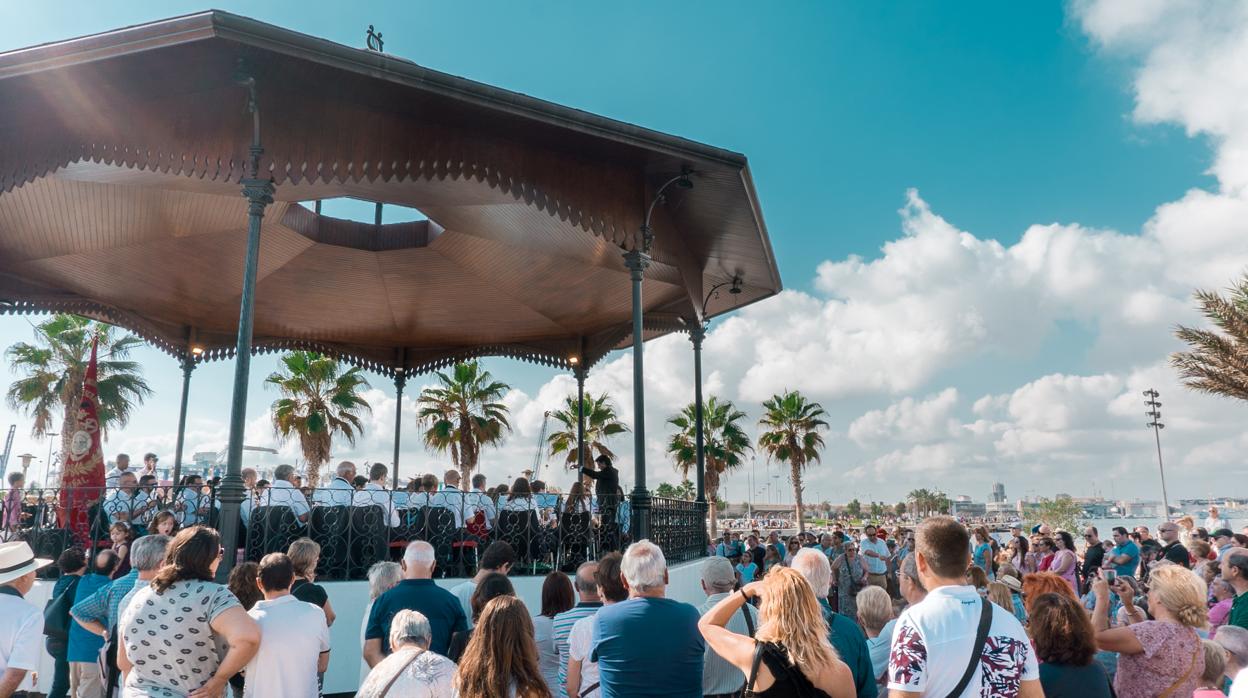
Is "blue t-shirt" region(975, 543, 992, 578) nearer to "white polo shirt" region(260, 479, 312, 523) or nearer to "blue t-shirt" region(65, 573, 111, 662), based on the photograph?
"white polo shirt" region(260, 479, 312, 523)

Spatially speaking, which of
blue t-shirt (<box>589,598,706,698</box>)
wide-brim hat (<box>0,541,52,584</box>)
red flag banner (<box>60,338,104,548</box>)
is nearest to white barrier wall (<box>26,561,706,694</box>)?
red flag banner (<box>60,338,104,548</box>)

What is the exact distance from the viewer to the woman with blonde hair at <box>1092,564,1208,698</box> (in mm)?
3932

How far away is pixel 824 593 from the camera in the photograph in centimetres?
371

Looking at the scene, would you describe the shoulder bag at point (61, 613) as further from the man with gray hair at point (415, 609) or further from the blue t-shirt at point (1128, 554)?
the blue t-shirt at point (1128, 554)

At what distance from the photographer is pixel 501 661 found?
286 centimetres

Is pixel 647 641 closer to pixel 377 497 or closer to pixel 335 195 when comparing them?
pixel 377 497

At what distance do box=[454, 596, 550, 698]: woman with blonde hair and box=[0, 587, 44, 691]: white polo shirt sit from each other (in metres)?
2.29

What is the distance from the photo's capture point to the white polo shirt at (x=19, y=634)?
11.7ft

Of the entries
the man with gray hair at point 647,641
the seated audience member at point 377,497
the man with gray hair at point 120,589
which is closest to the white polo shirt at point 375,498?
the seated audience member at point 377,497

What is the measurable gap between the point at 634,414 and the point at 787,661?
20.6 ft

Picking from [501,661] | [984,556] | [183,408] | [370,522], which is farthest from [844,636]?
[183,408]

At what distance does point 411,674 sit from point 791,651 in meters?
1.45

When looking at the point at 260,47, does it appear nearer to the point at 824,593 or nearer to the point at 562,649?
the point at 562,649

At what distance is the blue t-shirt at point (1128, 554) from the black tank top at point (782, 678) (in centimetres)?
982
